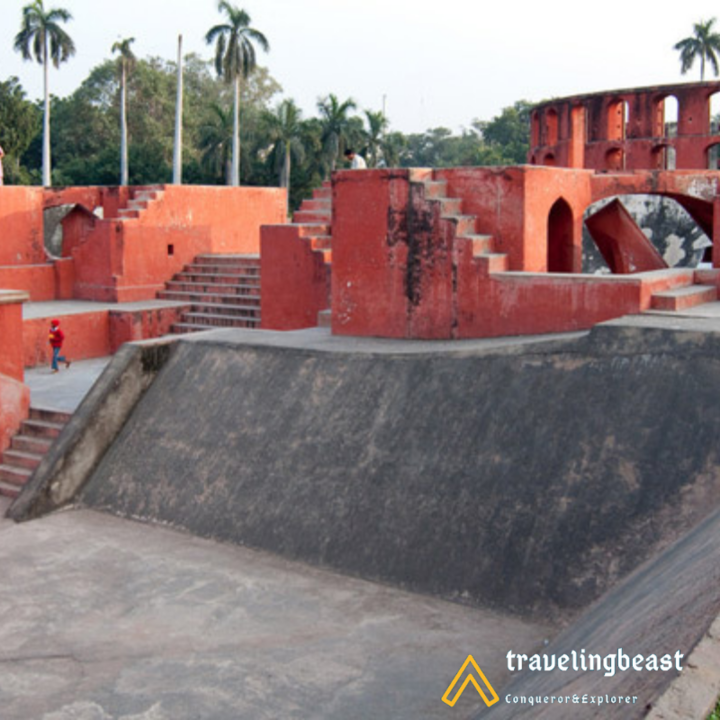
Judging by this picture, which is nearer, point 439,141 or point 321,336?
point 321,336

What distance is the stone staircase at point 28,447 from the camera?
8.44 meters

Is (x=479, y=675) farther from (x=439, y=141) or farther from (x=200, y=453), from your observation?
(x=439, y=141)

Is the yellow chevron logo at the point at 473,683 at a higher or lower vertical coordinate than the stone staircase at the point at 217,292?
lower

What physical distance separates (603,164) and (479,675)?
51.9ft

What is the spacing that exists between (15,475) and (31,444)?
35 cm

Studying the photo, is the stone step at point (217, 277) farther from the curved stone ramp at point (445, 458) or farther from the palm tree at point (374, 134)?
the palm tree at point (374, 134)

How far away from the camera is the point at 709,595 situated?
2.88 metres

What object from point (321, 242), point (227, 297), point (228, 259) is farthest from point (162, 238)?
point (321, 242)

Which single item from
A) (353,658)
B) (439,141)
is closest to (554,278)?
(353,658)

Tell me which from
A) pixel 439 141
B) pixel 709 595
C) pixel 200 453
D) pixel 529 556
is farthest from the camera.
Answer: pixel 439 141

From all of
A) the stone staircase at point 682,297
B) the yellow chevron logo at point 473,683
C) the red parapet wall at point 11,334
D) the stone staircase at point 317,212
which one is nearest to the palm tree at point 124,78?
the stone staircase at point 317,212

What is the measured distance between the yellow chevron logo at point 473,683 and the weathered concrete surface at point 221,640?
0.14ft

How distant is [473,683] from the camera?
473 centimetres

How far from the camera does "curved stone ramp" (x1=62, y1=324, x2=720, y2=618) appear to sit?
5422 millimetres
